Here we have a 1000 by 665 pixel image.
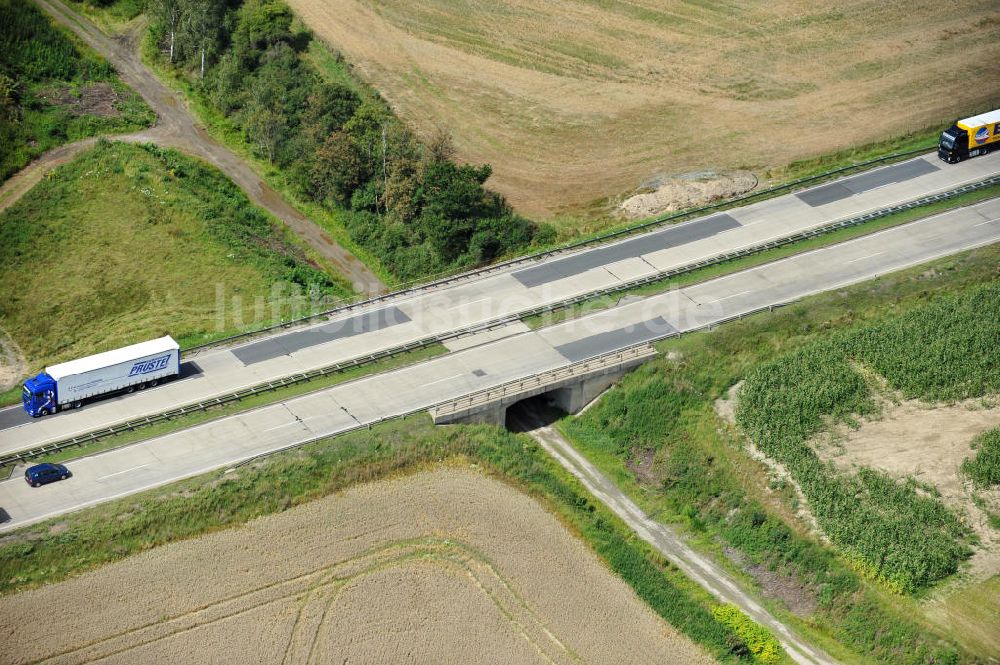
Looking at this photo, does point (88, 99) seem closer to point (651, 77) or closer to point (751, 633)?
point (651, 77)

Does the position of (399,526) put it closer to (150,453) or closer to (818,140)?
(150,453)

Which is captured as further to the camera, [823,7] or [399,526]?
[823,7]

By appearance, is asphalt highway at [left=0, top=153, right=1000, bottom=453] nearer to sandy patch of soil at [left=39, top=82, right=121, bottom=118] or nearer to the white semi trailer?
the white semi trailer

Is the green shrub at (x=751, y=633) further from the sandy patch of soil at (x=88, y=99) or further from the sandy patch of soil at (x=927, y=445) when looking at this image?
the sandy patch of soil at (x=88, y=99)

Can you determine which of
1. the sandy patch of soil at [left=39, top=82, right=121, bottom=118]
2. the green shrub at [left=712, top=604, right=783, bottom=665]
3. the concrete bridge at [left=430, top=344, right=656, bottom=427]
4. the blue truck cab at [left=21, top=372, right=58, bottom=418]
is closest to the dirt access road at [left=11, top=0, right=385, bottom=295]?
the sandy patch of soil at [left=39, top=82, right=121, bottom=118]

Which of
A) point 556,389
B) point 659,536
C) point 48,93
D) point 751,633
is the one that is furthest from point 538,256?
point 48,93

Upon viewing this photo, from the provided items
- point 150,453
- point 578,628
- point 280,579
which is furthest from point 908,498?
point 150,453

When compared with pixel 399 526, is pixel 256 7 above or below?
above
